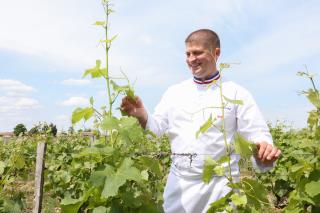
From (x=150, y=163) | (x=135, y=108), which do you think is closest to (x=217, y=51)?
(x=135, y=108)

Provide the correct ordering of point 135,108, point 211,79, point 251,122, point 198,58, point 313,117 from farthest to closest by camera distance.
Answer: point 211,79 → point 198,58 → point 251,122 → point 135,108 → point 313,117

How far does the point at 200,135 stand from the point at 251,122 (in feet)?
1.14

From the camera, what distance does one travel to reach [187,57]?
304cm

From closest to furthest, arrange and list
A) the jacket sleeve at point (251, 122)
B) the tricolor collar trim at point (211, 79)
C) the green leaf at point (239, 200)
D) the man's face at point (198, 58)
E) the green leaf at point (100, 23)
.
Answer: the green leaf at point (239, 200), the green leaf at point (100, 23), the jacket sleeve at point (251, 122), the man's face at point (198, 58), the tricolor collar trim at point (211, 79)

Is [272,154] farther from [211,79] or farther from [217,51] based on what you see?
[217,51]

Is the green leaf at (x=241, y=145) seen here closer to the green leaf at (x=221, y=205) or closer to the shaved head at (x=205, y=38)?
the green leaf at (x=221, y=205)

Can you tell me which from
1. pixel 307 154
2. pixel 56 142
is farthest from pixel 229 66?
pixel 56 142

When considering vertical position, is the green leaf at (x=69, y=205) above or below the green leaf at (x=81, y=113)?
below

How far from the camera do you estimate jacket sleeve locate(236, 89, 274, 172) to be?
2799 millimetres

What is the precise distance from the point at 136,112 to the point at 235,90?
29.7 inches

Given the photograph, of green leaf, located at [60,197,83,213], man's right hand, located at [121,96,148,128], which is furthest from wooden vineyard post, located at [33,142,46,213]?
green leaf, located at [60,197,83,213]

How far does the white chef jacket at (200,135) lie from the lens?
9.31 feet

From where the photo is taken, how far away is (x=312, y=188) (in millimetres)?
2312

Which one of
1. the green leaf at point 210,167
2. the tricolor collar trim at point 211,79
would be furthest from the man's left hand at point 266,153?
the tricolor collar trim at point 211,79
